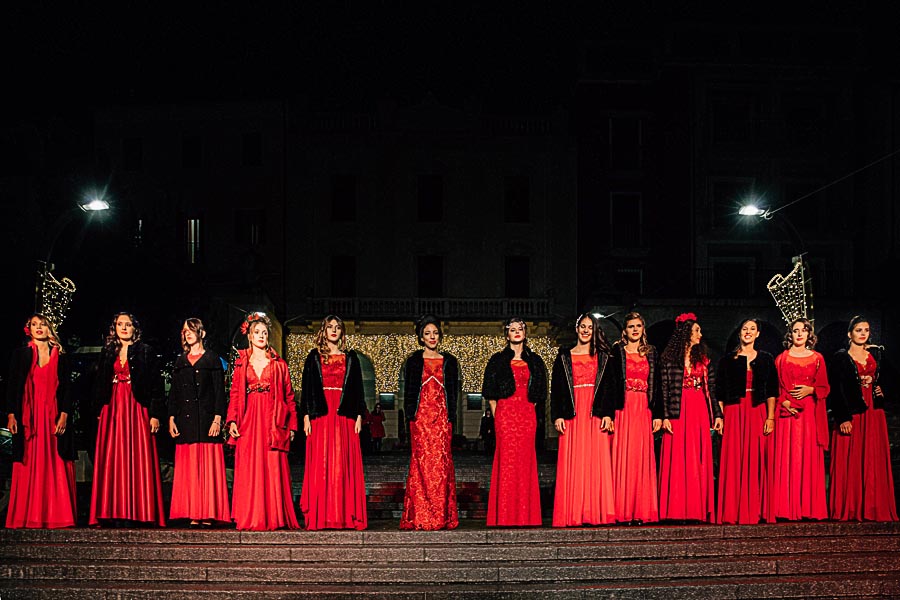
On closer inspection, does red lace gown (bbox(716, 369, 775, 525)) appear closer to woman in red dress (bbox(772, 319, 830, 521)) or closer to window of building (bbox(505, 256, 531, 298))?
woman in red dress (bbox(772, 319, 830, 521))

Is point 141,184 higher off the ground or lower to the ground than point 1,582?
higher

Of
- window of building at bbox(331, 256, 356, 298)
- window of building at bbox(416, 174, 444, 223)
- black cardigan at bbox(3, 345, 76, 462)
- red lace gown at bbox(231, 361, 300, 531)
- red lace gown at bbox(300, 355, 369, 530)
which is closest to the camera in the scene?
red lace gown at bbox(231, 361, 300, 531)

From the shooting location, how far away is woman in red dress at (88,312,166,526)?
39.3 feet

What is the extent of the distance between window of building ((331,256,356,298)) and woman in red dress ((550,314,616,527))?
27.7 m

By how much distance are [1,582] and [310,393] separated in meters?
3.41

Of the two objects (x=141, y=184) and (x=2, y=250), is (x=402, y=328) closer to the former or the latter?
(x=141, y=184)

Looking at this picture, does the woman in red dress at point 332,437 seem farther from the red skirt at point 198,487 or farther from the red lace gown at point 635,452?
→ the red lace gown at point 635,452

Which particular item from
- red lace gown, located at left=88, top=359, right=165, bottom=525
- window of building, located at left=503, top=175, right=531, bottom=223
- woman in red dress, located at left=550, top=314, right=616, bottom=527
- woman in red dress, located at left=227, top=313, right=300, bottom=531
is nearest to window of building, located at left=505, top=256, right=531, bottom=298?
window of building, located at left=503, top=175, right=531, bottom=223

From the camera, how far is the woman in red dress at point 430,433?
11750mm

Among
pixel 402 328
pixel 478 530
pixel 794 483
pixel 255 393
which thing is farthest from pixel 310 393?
pixel 402 328

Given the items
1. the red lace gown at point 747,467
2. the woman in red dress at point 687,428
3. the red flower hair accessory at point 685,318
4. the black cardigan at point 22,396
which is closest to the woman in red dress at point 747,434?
the red lace gown at point 747,467

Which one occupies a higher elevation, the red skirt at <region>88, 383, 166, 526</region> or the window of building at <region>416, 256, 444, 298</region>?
the window of building at <region>416, 256, 444, 298</region>

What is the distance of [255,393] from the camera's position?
39.2 ft

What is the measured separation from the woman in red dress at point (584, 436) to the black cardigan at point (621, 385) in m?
0.07
